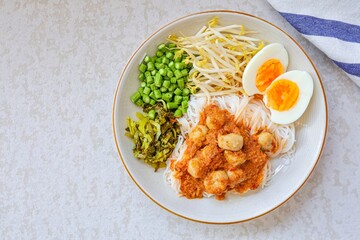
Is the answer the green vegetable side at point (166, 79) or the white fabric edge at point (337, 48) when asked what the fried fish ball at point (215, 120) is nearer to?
the green vegetable side at point (166, 79)

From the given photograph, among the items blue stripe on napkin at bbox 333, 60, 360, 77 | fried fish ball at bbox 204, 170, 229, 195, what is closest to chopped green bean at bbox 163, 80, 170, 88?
fried fish ball at bbox 204, 170, 229, 195

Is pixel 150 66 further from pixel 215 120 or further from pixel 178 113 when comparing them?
pixel 215 120

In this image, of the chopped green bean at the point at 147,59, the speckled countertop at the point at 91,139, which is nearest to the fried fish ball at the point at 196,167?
the speckled countertop at the point at 91,139

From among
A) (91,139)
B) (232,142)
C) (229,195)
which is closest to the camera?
(232,142)

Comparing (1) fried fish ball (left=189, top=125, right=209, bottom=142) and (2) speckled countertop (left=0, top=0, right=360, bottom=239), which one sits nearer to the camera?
(1) fried fish ball (left=189, top=125, right=209, bottom=142)

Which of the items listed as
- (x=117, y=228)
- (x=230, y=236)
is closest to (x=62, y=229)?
(x=117, y=228)

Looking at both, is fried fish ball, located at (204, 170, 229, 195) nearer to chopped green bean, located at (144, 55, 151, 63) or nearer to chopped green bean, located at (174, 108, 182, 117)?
chopped green bean, located at (174, 108, 182, 117)

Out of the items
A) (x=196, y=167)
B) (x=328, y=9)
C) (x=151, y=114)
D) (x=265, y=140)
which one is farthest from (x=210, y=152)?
(x=328, y=9)
